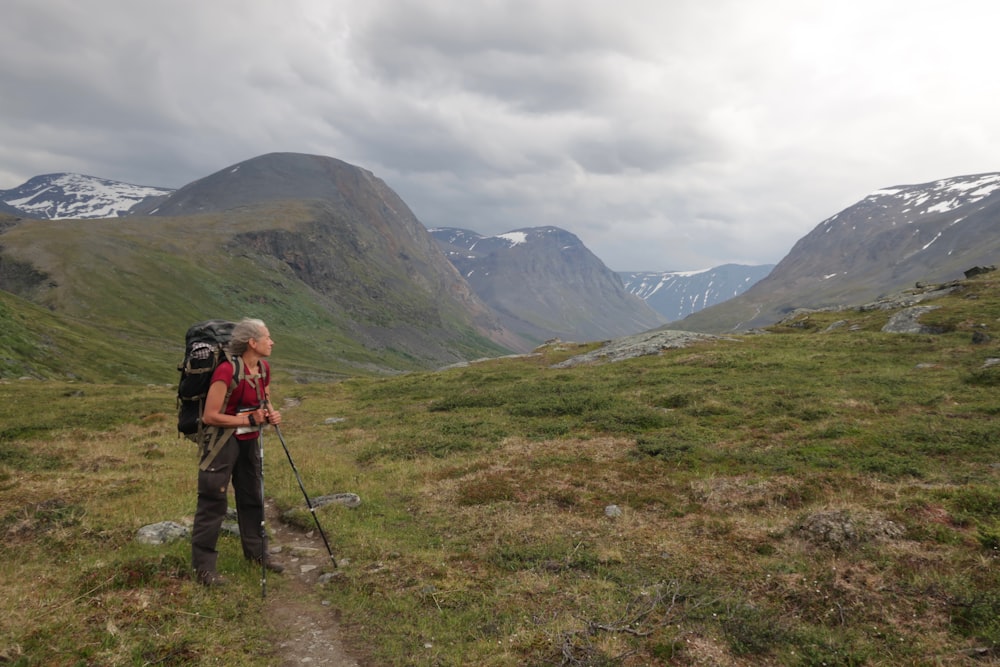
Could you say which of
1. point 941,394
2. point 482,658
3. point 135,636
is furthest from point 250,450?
point 941,394

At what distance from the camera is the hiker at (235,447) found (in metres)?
8.91

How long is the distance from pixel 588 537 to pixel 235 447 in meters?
7.81

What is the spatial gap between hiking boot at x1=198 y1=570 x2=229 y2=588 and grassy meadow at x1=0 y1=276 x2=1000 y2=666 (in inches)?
9.1

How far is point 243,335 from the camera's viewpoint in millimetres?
9406

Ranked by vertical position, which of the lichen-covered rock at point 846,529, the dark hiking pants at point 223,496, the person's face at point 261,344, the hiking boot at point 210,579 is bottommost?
the hiking boot at point 210,579

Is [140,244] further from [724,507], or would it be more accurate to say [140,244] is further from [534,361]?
[724,507]

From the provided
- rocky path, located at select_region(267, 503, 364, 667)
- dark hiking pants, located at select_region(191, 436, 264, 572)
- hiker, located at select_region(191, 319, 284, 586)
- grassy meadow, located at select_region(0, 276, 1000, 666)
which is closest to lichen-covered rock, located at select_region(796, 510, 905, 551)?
grassy meadow, located at select_region(0, 276, 1000, 666)

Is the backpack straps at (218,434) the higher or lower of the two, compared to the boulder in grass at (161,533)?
higher

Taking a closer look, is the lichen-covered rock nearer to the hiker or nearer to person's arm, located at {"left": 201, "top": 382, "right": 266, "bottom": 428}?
the hiker

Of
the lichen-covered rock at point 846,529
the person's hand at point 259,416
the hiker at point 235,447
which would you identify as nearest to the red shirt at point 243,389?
the hiker at point 235,447

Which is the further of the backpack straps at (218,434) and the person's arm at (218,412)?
the backpack straps at (218,434)

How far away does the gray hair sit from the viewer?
30.5 ft

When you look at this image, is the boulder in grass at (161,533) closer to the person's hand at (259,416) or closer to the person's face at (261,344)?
the person's hand at (259,416)

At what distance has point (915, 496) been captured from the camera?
1187 centimetres
